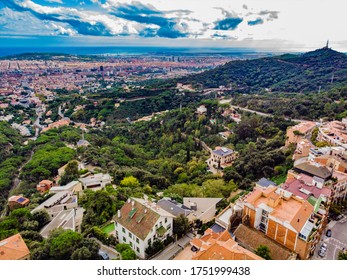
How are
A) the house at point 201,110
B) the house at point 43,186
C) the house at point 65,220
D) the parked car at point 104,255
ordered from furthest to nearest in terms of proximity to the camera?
1. the house at point 201,110
2. the house at point 43,186
3. the house at point 65,220
4. the parked car at point 104,255

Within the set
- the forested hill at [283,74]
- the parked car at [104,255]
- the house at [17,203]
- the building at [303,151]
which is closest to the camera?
the parked car at [104,255]

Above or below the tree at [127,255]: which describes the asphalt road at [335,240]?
below

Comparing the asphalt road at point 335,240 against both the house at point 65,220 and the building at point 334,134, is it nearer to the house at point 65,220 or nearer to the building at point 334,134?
the building at point 334,134

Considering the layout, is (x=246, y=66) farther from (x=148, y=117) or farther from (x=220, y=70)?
(x=148, y=117)

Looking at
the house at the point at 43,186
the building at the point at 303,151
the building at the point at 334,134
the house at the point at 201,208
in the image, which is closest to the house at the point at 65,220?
the house at the point at 201,208

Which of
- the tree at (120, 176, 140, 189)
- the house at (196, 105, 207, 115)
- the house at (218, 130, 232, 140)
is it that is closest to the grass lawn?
the tree at (120, 176, 140, 189)

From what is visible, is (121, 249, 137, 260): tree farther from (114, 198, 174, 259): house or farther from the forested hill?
the forested hill
